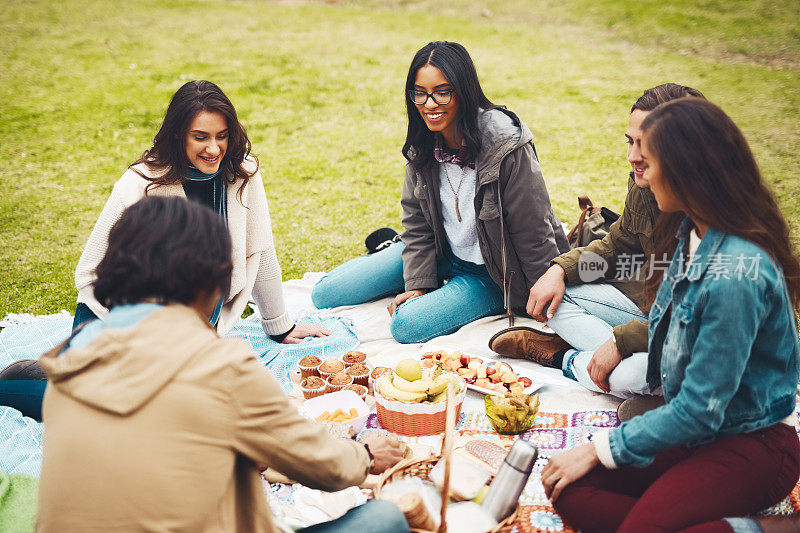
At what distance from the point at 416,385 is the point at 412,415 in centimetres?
14

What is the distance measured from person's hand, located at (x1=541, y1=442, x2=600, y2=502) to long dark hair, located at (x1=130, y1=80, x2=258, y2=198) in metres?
2.41

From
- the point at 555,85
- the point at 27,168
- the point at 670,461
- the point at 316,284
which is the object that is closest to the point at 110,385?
the point at 670,461

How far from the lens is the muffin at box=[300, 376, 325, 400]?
3646 millimetres

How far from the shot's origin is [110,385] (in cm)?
172

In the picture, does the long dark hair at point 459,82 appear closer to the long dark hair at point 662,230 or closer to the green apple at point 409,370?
the long dark hair at point 662,230

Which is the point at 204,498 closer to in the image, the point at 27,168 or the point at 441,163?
the point at 441,163

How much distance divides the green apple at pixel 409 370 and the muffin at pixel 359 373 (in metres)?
0.38

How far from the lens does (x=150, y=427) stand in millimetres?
1730

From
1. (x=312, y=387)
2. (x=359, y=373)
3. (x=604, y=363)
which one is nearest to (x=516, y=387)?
(x=604, y=363)

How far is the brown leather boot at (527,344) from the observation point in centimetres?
400

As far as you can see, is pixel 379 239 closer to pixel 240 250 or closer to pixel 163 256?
pixel 240 250

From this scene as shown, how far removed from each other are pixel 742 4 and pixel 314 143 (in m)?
10.00

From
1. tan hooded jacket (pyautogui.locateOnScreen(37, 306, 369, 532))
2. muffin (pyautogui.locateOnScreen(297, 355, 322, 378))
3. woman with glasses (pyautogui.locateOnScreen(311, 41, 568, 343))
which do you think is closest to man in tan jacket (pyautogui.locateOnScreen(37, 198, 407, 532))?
tan hooded jacket (pyautogui.locateOnScreen(37, 306, 369, 532))

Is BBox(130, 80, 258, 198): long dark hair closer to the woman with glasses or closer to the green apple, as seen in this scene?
the woman with glasses
